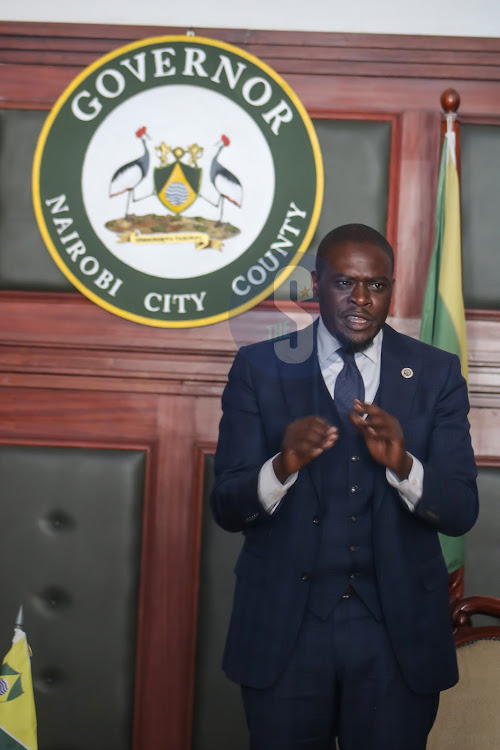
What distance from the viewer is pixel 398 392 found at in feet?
4.99

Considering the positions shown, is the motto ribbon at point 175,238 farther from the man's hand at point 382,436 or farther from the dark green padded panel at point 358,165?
the man's hand at point 382,436

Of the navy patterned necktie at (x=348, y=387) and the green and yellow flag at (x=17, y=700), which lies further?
the navy patterned necktie at (x=348, y=387)

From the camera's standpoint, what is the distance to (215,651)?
8.31ft

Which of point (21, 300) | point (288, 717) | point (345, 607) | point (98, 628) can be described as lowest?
point (98, 628)

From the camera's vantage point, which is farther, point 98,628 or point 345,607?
point 98,628

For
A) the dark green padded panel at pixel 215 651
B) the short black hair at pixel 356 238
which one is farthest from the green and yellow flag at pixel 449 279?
the short black hair at pixel 356 238

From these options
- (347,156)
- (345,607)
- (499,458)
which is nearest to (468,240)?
(347,156)

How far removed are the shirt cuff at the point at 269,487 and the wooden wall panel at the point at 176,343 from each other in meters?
1.14

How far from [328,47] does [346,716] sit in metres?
1.99

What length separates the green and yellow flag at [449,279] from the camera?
2354 millimetres

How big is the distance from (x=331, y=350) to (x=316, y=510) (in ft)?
1.06

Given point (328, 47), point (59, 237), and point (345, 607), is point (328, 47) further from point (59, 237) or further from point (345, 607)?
point (345, 607)

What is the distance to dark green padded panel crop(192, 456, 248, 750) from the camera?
2.52m

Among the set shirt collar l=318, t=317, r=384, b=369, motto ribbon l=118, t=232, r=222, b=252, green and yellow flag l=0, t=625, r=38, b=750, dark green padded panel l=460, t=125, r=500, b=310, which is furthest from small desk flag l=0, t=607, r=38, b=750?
dark green padded panel l=460, t=125, r=500, b=310
